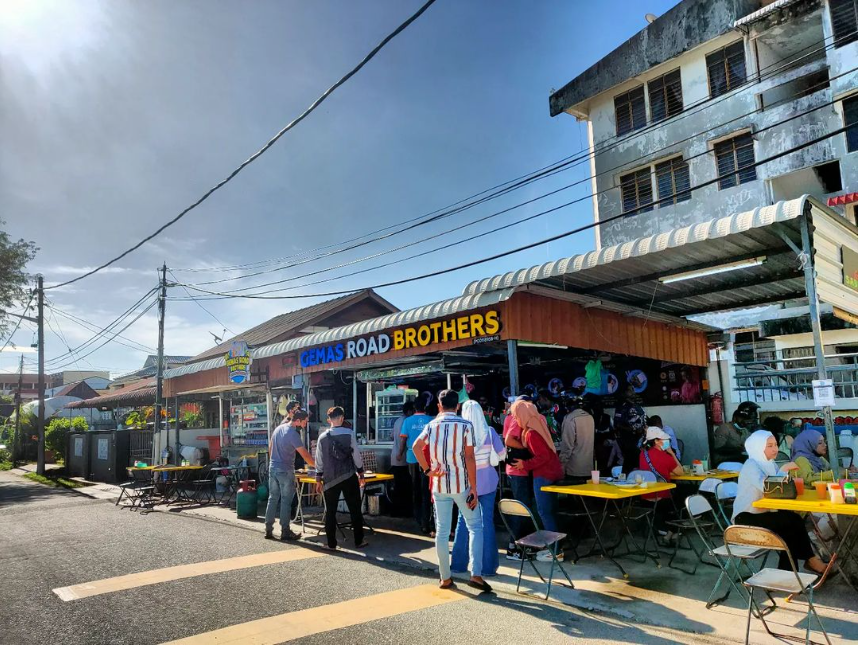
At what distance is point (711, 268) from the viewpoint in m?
7.46

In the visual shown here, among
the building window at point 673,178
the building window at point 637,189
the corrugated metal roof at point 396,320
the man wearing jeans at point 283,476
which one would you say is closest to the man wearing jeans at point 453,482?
the corrugated metal roof at point 396,320

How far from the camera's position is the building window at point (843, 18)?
661 inches

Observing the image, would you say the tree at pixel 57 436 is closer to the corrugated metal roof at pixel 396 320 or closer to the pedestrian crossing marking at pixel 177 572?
the corrugated metal roof at pixel 396 320

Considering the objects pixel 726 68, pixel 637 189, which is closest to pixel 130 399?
pixel 637 189

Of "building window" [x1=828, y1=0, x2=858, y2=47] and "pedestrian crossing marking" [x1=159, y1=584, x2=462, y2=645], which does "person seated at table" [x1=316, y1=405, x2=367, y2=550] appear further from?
"building window" [x1=828, y1=0, x2=858, y2=47]

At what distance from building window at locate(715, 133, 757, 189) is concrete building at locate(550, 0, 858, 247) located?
31 millimetres

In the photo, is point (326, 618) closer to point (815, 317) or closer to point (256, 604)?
point (256, 604)

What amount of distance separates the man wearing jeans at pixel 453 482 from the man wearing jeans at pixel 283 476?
3.26m

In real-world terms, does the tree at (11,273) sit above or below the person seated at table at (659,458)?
above

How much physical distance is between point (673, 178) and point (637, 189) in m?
1.29

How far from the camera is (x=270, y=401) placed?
14.8 metres

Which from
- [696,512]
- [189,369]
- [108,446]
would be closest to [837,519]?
[696,512]

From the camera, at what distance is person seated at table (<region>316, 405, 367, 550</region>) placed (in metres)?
7.66

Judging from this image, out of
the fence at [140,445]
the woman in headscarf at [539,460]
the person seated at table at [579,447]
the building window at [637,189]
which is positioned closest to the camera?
the woman in headscarf at [539,460]
